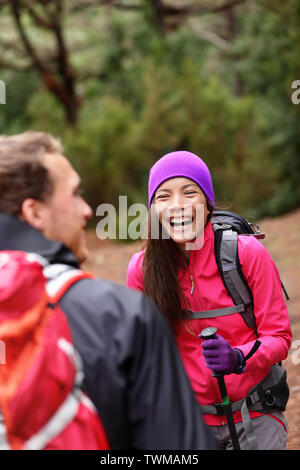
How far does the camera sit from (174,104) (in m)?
16.3

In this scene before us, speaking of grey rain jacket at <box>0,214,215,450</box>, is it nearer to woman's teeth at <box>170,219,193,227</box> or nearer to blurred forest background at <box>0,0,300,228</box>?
woman's teeth at <box>170,219,193,227</box>

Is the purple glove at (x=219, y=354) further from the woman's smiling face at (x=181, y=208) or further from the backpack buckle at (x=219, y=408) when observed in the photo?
the woman's smiling face at (x=181, y=208)

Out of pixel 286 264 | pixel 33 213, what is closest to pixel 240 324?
pixel 33 213

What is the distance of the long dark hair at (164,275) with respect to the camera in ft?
7.91

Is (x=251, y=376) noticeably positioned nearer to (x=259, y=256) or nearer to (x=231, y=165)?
(x=259, y=256)

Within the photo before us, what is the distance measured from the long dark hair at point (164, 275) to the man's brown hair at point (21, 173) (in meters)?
1.08

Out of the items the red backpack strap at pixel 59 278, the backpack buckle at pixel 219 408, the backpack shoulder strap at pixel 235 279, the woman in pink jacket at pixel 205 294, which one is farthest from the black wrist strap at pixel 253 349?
the red backpack strap at pixel 59 278

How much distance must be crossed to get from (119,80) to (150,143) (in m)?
6.43

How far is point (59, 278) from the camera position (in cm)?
138

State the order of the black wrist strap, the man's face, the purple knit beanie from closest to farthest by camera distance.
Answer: the man's face
the black wrist strap
the purple knit beanie

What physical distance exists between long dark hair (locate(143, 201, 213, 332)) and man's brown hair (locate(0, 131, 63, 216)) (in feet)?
3.53

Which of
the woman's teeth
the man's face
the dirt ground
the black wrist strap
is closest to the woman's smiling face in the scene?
the woman's teeth

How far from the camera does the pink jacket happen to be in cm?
230
